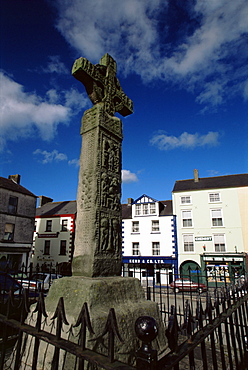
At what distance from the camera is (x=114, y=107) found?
4.73 meters

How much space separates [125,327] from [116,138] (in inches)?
126

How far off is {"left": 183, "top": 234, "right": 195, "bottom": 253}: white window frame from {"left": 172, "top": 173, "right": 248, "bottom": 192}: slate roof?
5237mm

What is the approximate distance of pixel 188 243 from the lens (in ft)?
76.9

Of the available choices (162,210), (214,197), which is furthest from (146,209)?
(214,197)

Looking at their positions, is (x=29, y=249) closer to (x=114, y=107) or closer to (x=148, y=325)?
(x=114, y=107)

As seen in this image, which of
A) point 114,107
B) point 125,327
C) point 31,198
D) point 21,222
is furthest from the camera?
point 31,198

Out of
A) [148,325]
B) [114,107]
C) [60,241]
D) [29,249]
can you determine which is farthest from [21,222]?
[148,325]

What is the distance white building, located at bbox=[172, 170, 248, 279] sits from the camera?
71.3ft

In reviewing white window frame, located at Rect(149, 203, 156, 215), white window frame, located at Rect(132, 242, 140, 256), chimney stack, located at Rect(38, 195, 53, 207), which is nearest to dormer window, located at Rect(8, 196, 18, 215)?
chimney stack, located at Rect(38, 195, 53, 207)

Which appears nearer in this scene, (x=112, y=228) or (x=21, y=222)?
(x=112, y=228)

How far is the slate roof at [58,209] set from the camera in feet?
89.8

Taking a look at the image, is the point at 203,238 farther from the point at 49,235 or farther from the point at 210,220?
the point at 49,235

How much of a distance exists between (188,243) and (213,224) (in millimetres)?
3313

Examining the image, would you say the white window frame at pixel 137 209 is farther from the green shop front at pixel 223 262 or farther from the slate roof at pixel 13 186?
the slate roof at pixel 13 186
